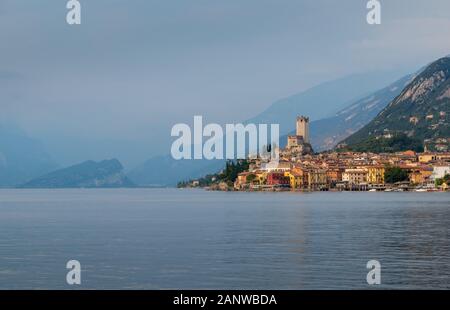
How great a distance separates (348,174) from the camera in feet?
563

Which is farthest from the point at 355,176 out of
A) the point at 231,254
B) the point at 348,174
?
the point at 231,254

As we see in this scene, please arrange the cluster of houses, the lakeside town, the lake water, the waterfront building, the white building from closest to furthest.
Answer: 1. the lake water
2. the white building
3. the lakeside town
4. the cluster of houses
5. the waterfront building

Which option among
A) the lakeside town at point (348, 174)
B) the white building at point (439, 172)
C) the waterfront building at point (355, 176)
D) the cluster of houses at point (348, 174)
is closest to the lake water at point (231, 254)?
the white building at point (439, 172)

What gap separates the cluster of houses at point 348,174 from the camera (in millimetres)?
162000

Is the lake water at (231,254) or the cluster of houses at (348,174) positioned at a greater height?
the cluster of houses at (348,174)

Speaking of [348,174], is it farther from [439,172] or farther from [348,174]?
[439,172]

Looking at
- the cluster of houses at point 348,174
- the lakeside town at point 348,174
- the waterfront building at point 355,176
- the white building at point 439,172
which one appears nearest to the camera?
the white building at point 439,172

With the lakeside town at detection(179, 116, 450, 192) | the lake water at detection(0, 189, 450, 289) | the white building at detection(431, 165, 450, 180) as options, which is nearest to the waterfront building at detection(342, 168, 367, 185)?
the lakeside town at detection(179, 116, 450, 192)

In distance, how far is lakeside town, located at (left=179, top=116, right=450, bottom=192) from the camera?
529ft

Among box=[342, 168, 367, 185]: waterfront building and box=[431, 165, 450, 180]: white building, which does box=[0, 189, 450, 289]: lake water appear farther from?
box=[342, 168, 367, 185]: waterfront building

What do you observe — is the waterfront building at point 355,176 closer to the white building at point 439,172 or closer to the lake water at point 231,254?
the white building at point 439,172

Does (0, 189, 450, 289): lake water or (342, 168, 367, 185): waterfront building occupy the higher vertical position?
(342, 168, 367, 185): waterfront building

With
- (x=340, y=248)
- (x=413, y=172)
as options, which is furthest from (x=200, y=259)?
(x=413, y=172)

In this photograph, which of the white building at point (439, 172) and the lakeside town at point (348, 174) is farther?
the lakeside town at point (348, 174)
